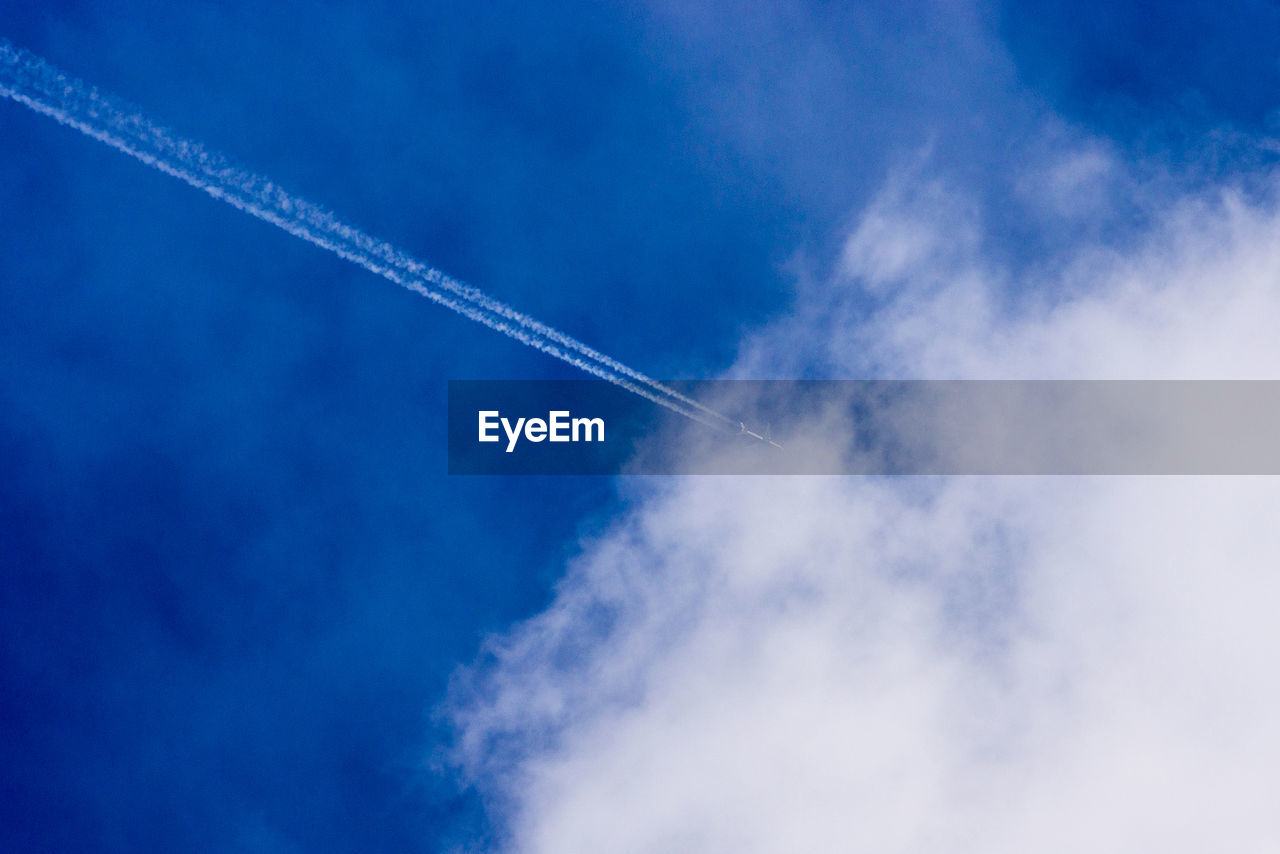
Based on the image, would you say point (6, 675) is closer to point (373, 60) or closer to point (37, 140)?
point (37, 140)

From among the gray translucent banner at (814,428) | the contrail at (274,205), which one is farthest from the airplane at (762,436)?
the contrail at (274,205)

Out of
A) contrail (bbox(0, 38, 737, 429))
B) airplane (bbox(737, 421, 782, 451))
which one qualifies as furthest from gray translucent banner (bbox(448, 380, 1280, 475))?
contrail (bbox(0, 38, 737, 429))

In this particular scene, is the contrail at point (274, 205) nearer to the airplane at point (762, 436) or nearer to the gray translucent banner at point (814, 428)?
the airplane at point (762, 436)

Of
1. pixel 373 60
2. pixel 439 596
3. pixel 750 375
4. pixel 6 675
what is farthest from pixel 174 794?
pixel 373 60

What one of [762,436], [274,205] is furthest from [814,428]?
[274,205]

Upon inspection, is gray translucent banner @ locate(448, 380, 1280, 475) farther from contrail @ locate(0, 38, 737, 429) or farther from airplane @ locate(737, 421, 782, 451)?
contrail @ locate(0, 38, 737, 429)

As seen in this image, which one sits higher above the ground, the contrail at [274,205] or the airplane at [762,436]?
the contrail at [274,205]
